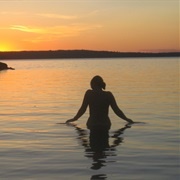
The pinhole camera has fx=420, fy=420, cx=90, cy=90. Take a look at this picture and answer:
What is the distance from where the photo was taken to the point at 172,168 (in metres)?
10.1

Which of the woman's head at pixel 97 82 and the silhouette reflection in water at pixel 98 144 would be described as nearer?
the silhouette reflection in water at pixel 98 144

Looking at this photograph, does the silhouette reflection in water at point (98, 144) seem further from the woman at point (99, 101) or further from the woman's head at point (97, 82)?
the woman's head at point (97, 82)

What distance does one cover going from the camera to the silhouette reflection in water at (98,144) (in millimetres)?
10571

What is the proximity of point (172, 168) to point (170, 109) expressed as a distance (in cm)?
1395

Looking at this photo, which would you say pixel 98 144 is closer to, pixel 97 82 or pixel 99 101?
pixel 99 101

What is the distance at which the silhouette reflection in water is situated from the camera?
10571 millimetres

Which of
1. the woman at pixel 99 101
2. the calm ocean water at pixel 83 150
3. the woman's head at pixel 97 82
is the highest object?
the woman's head at pixel 97 82

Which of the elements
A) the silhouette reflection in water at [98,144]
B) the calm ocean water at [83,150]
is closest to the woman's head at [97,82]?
the silhouette reflection in water at [98,144]

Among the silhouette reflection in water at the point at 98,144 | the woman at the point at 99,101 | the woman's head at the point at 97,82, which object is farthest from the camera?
the woman at the point at 99,101

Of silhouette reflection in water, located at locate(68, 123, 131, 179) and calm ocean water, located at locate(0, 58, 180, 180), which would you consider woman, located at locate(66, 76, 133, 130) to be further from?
calm ocean water, located at locate(0, 58, 180, 180)

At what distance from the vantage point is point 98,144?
13.0 meters

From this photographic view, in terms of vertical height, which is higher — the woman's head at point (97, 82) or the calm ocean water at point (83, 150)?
the woman's head at point (97, 82)

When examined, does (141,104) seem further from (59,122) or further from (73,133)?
(73,133)

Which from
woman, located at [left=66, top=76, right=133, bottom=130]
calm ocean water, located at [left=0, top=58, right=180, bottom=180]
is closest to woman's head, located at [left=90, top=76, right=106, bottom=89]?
woman, located at [left=66, top=76, right=133, bottom=130]
